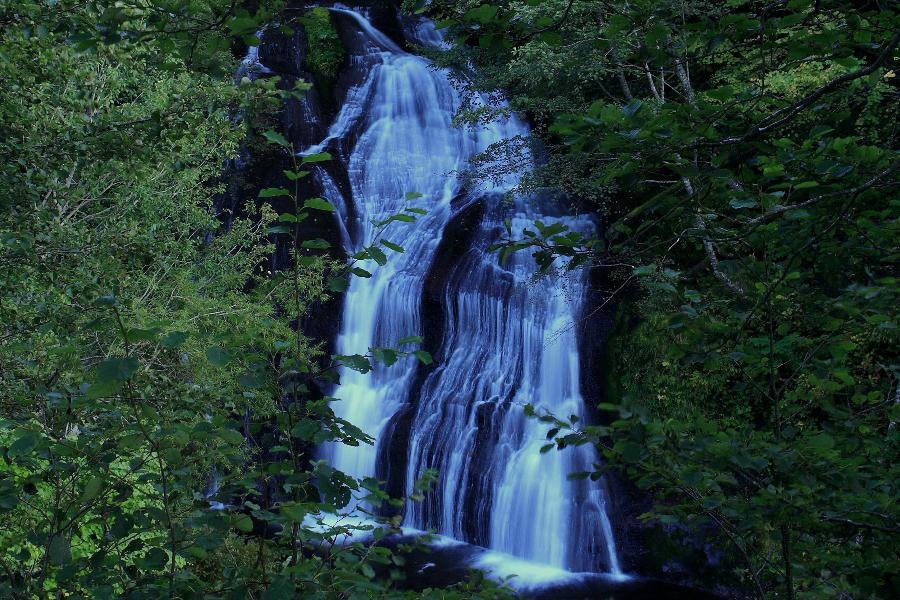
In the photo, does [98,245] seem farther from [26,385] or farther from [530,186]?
[530,186]

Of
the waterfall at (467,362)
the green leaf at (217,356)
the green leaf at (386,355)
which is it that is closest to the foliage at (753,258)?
the green leaf at (386,355)

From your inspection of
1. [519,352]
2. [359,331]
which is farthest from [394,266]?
[519,352]

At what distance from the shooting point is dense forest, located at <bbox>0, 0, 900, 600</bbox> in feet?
7.42

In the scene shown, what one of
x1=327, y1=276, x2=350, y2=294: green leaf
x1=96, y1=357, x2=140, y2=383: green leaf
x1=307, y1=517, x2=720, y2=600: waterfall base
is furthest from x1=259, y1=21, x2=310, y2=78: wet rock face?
x1=96, y1=357, x2=140, y2=383: green leaf

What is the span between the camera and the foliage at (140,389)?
2.10 metres

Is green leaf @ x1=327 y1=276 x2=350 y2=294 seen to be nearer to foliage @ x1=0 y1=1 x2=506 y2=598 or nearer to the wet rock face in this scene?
foliage @ x1=0 y1=1 x2=506 y2=598

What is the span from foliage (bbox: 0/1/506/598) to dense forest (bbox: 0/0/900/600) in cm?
3

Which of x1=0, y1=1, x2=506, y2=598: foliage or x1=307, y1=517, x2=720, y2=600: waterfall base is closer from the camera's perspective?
x1=0, y1=1, x2=506, y2=598: foliage

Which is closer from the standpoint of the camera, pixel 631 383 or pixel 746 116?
pixel 746 116

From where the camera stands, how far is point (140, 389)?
466cm

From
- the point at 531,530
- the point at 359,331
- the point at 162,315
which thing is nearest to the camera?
the point at 162,315

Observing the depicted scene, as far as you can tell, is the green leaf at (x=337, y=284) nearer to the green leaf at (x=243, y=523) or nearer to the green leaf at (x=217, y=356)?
the green leaf at (x=217, y=356)

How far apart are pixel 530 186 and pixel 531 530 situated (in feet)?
17.5

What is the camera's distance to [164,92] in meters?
11.6
